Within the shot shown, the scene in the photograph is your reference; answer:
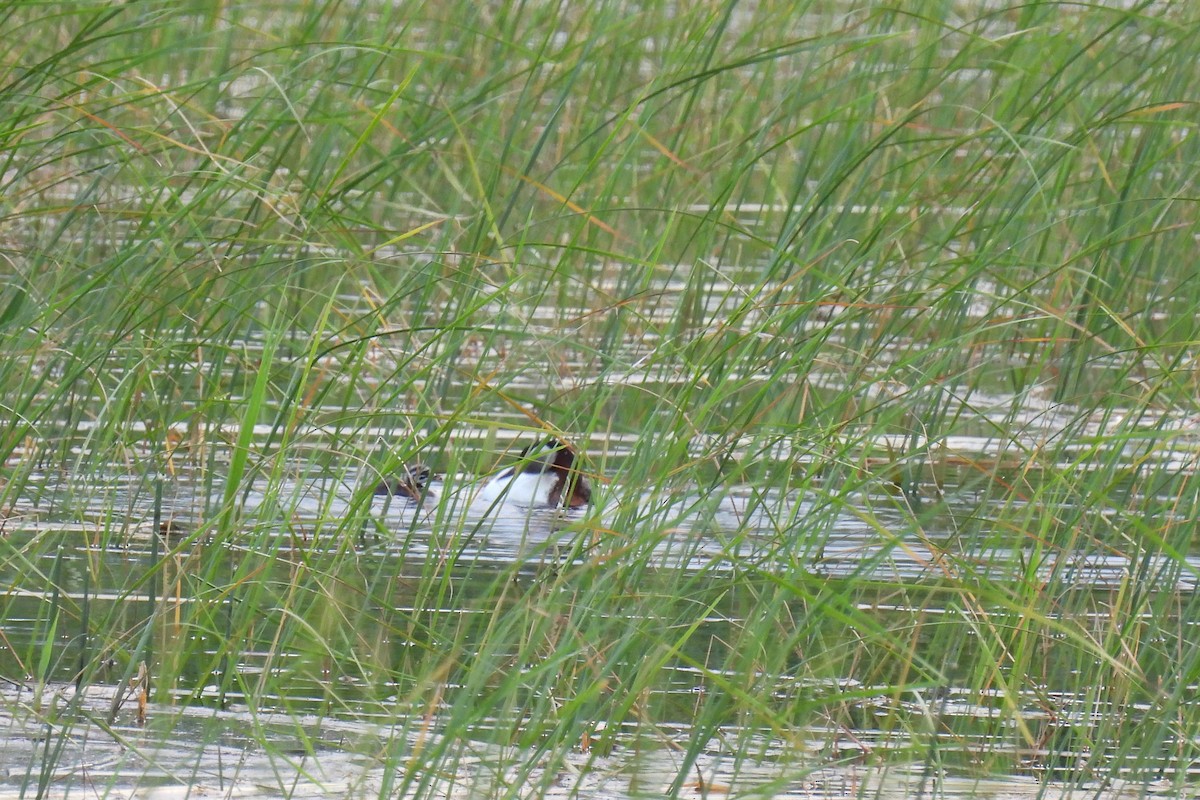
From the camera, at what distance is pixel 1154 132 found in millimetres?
5316

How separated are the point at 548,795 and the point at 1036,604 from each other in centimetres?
110

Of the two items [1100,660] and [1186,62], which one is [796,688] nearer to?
[1100,660]

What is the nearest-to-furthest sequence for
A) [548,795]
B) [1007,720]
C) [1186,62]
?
[548,795] → [1007,720] → [1186,62]

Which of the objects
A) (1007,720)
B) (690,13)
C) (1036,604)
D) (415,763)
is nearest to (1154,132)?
(690,13)

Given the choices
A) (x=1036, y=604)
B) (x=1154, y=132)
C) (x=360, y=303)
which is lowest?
(x=360, y=303)

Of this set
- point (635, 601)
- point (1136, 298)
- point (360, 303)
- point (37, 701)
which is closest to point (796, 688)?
point (635, 601)

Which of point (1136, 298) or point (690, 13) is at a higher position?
point (690, 13)

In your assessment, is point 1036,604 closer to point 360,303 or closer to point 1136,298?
point 1136,298

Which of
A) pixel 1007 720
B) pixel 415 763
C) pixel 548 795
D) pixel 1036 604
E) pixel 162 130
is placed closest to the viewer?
pixel 415 763

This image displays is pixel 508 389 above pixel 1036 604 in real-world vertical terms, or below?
below

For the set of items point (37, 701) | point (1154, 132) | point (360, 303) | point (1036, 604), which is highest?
point (1154, 132)

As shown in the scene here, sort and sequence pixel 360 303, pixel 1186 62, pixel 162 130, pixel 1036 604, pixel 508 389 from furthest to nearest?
pixel 360 303 → pixel 508 389 → pixel 1186 62 → pixel 162 130 → pixel 1036 604

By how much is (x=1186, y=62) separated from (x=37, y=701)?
158 inches

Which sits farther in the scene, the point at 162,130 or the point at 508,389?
the point at 508,389
